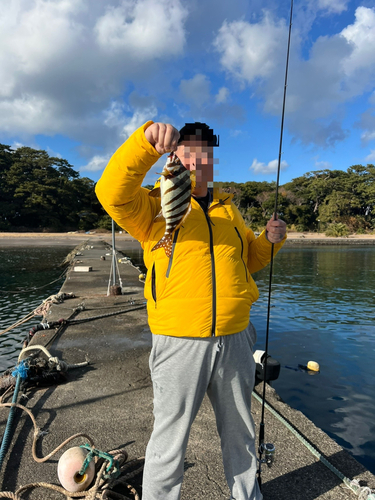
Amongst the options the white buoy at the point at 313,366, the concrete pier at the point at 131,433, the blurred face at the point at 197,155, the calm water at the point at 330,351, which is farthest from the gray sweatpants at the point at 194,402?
the white buoy at the point at 313,366

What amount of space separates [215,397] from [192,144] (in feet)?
4.76

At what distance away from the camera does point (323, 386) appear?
21.1 ft

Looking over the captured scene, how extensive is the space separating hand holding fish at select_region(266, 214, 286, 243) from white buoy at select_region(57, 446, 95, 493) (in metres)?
2.02

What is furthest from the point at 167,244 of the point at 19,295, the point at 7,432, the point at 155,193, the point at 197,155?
the point at 19,295

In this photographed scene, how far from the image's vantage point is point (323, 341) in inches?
358

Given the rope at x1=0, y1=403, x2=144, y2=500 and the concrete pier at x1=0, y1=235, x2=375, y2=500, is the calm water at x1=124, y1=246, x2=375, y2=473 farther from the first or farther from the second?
the rope at x1=0, y1=403, x2=144, y2=500

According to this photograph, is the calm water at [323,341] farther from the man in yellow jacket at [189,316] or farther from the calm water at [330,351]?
the man in yellow jacket at [189,316]

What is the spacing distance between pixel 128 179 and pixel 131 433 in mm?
2383

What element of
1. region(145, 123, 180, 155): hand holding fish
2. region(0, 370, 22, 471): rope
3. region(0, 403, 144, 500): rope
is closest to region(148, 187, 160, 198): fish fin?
region(145, 123, 180, 155): hand holding fish

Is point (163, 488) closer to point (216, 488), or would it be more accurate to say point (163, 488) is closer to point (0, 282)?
point (216, 488)

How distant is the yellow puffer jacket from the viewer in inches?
65.3

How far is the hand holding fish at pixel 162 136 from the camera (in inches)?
62.4

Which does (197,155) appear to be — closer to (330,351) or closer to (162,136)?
(162,136)

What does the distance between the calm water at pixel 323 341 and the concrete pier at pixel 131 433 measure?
230cm
